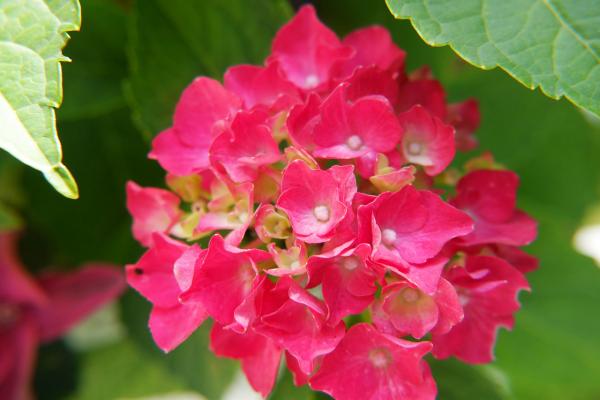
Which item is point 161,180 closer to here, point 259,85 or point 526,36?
point 259,85

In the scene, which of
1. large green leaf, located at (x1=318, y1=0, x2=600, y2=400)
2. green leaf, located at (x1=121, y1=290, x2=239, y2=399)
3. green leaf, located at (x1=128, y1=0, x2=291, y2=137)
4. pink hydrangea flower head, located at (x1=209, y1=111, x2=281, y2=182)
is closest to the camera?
pink hydrangea flower head, located at (x1=209, y1=111, x2=281, y2=182)

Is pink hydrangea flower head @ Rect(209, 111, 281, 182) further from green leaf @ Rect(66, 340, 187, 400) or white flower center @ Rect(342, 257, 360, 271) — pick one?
green leaf @ Rect(66, 340, 187, 400)

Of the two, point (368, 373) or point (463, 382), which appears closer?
point (368, 373)

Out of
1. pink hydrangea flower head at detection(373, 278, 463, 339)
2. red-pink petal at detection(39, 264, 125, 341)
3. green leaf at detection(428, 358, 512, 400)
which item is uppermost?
pink hydrangea flower head at detection(373, 278, 463, 339)

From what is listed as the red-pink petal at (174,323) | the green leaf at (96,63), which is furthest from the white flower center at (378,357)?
the green leaf at (96,63)

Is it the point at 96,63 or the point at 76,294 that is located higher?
the point at 96,63

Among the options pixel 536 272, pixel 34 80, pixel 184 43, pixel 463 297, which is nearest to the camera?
pixel 34 80

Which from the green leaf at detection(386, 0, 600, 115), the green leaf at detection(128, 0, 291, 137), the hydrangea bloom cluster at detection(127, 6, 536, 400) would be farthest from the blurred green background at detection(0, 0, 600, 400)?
the green leaf at detection(386, 0, 600, 115)

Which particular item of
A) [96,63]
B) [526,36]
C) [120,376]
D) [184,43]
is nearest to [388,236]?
[526,36]
